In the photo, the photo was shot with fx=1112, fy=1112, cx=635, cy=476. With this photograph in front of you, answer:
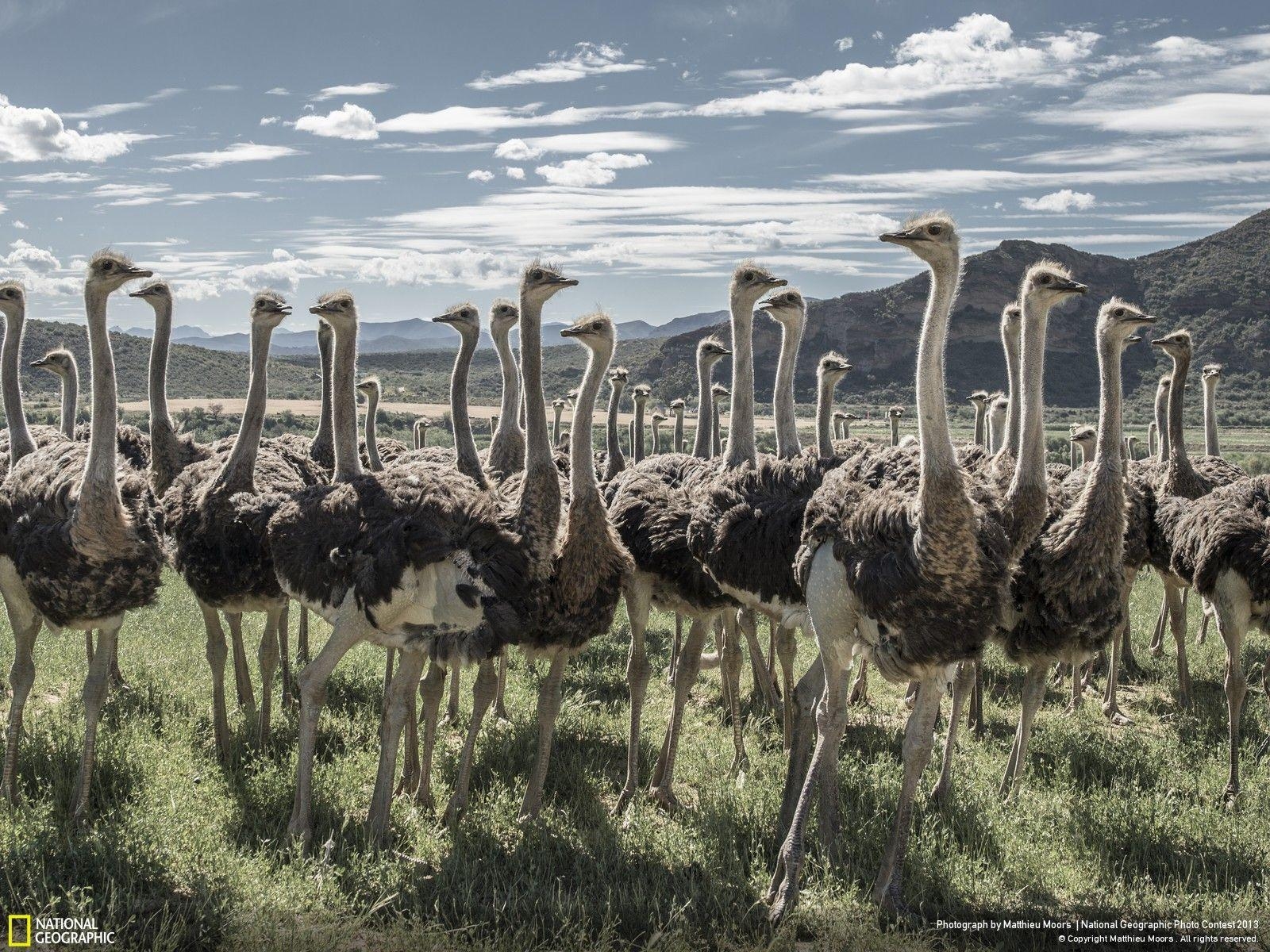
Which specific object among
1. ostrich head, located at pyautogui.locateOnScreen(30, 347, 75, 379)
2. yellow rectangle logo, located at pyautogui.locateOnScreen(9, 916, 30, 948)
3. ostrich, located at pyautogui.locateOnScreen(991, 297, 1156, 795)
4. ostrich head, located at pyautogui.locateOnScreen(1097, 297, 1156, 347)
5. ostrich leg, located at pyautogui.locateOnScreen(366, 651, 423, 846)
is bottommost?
yellow rectangle logo, located at pyautogui.locateOnScreen(9, 916, 30, 948)

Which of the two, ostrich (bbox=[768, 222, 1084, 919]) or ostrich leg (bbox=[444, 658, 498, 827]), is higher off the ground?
ostrich (bbox=[768, 222, 1084, 919])

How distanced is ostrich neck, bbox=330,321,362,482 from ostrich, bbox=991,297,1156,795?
361 cm

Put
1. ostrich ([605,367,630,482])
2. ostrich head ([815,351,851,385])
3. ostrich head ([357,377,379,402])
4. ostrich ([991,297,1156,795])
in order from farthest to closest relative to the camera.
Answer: ostrich ([605,367,630,482])
ostrich head ([357,377,379,402])
ostrich head ([815,351,851,385])
ostrich ([991,297,1156,795])

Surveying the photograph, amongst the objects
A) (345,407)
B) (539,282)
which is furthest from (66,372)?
(539,282)

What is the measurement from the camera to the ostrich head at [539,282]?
5910 millimetres

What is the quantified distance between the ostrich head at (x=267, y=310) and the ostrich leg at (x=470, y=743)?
2900 mm

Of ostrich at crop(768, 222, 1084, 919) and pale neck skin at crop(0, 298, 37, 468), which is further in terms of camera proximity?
pale neck skin at crop(0, 298, 37, 468)

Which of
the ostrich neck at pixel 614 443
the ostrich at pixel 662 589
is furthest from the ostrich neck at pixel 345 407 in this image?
the ostrich neck at pixel 614 443

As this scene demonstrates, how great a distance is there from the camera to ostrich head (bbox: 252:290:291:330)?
7.31 metres

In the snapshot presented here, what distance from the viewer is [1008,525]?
5.68m

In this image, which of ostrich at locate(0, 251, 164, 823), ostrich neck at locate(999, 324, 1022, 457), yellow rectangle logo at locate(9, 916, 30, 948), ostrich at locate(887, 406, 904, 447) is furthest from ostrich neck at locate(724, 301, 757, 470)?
ostrich at locate(887, 406, 904, 447)

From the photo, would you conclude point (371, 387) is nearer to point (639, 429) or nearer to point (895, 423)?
point (639, 429)

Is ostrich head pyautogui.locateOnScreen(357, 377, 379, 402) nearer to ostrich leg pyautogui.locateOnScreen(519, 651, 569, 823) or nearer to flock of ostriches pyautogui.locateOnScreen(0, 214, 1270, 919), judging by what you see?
flock of ostriches pyautogui.locateOnScreen(0, 214, 1270, 919)

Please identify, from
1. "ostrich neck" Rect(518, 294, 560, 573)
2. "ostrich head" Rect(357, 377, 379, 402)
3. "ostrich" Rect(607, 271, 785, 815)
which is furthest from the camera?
"ostrich head" Rect(357, 377, 379, 402)
